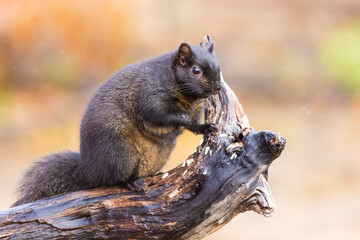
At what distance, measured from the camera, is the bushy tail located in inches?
173

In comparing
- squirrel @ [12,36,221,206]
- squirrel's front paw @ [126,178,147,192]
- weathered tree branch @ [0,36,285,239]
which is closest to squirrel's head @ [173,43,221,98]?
squirrel @ [12,36,221,206]

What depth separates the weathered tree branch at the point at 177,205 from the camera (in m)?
3.87

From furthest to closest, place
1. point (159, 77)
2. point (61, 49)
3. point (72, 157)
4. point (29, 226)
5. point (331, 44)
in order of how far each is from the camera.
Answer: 1. point (331, 44)
2. point (61, 49)
3. point (72, 157)
4. point (159, 77)
5. point (29, 226)

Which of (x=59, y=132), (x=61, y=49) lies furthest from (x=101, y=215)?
(x=61, y=49)

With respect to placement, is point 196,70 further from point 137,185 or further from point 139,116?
point 137,185

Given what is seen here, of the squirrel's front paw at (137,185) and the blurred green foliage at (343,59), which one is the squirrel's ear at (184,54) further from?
the blurred green foliage at (343,59)

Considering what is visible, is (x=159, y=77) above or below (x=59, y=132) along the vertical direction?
below

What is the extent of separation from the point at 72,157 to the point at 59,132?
5032 millimetres

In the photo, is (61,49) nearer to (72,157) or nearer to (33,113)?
(33,113)

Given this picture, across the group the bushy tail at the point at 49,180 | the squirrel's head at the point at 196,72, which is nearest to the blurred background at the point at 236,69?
the bushy tail at the point at 49,180

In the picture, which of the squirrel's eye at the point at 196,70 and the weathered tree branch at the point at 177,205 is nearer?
the weathered tree branch at the point at 177,205

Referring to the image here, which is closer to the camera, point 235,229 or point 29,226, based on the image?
point 29,226

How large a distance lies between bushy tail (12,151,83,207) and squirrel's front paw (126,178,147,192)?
464 millimetres

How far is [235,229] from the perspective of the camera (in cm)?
804
